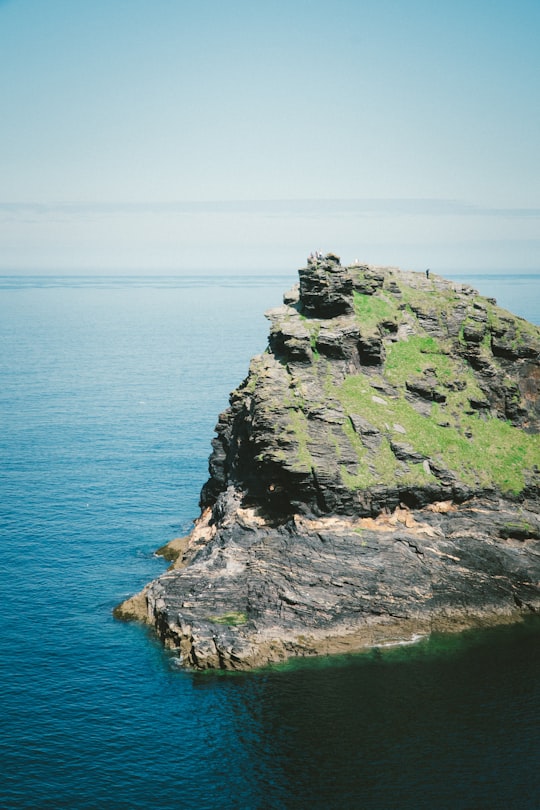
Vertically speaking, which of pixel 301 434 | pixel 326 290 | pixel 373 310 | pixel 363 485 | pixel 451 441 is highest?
pixel 326 290

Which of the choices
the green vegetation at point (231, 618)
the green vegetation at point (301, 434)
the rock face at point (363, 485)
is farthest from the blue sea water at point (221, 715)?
the green vegetation at point (301, 434)

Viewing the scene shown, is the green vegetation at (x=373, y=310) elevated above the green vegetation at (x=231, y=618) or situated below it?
above

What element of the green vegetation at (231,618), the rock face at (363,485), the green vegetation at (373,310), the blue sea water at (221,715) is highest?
the green vegetation at (373,310)

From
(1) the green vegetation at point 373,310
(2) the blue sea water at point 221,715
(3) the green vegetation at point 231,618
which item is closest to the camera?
(2) the blue sea water at point 221,715

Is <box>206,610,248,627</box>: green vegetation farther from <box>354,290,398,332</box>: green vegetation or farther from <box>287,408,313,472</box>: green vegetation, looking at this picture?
<box>354,290,398,332</box>: green vegetation

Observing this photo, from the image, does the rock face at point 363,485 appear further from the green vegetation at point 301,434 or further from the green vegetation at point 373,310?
the green vegetation at point 373,310

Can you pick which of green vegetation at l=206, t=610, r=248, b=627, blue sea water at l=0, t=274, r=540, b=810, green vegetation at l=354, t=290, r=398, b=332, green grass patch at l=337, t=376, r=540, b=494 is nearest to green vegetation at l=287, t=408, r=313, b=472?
green grass patch at l=337, t=376, r=540, b=494

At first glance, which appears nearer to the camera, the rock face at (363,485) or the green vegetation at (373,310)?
the rock face at (363,485)

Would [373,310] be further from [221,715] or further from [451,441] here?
[221,715]

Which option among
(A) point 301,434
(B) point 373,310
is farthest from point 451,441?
(B) point 373,310

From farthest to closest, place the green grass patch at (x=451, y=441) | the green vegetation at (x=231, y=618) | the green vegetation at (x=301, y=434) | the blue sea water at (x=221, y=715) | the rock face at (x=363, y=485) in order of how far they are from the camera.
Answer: the green grass patch at (x=451, y=441), the green vegetation at (x=301, y=434), the rock face at (x=363, y=485), the green vegetation at (x=231, y=618), the blue sea water at (x=221, y=715)
